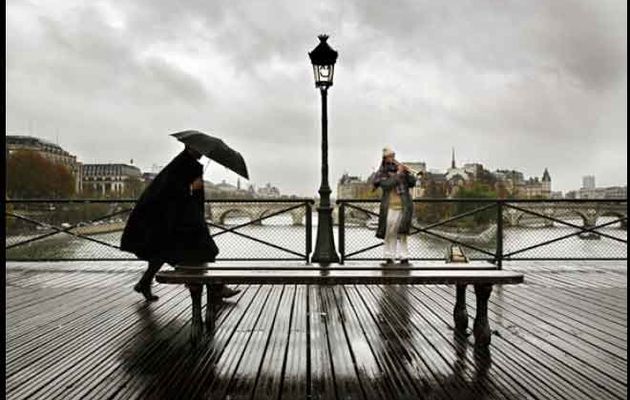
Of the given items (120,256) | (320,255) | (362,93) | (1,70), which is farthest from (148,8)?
(362,93)

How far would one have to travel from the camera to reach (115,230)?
8766 millimetres

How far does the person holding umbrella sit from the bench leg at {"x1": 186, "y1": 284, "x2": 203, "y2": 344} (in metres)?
1.10

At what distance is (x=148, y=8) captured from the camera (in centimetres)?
898

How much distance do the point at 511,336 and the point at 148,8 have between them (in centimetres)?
810

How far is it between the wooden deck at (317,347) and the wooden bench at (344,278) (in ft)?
0.83

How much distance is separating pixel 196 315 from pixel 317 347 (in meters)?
0.94

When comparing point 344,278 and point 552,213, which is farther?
point 552,213

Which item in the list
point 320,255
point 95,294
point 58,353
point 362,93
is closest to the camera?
point 58,353

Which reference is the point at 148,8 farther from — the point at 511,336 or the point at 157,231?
the point at 511,336

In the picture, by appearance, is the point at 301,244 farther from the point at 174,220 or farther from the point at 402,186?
the point at 174,220

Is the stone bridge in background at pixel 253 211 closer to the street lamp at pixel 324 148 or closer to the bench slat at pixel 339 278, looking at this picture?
the street lamp at pixel 324 148

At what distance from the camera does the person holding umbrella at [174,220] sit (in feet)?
16.2

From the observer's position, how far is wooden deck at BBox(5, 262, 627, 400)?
2932 mm

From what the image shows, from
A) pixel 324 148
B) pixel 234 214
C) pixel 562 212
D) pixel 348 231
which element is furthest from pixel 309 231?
pixel 562 212
